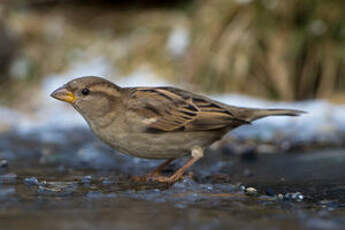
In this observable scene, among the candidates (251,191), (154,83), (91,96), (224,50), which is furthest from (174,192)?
(224,50)

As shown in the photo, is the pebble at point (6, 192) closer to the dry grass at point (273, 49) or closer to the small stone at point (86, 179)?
the small stone at point (86, 179)

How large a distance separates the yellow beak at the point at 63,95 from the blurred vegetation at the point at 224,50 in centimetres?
395

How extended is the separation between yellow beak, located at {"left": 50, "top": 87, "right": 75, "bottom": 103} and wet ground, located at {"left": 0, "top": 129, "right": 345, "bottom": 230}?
514 millimetres

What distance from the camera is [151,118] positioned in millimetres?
4008

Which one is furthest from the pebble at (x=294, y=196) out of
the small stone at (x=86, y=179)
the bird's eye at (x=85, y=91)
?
the bird's eye at (x=85, y=91)

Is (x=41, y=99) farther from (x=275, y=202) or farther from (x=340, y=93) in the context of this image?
(x=275, y=202)

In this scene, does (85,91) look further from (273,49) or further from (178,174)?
(273,49)

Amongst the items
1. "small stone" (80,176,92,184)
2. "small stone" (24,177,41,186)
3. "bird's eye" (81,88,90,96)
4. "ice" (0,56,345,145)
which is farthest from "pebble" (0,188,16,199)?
"ice" (0,56,345,145)

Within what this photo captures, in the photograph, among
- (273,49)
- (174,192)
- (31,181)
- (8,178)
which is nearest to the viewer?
(174,192)

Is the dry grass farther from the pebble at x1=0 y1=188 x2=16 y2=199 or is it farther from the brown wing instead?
the pebble at x1=0 y1=188 x2=16 y2=199

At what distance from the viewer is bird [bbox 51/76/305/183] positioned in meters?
3.91

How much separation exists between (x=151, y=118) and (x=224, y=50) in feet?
13.6

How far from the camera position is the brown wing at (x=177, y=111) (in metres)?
4.04

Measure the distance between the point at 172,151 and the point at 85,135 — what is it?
2568mm
